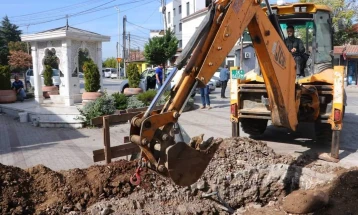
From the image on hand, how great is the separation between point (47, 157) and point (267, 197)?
4763 millimetres

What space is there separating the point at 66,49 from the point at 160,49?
17.9ft

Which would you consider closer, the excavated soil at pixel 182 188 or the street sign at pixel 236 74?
the excavated soil at pixel 182 188

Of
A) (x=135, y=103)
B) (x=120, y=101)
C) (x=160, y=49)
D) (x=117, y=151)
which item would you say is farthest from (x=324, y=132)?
(x=160, y=49)

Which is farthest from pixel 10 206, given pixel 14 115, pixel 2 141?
pixel 14 115

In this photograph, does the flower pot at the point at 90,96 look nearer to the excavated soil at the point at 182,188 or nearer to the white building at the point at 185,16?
the excavated soil at the point at 182,188

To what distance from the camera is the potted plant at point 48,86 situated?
18.3 m

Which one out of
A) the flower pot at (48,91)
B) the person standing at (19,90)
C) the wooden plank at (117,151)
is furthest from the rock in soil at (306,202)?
the flower pot at (48,91)

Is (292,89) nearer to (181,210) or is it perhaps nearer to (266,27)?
(266,27)

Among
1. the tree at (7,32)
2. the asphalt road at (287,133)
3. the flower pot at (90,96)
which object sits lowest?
the asphalt road at (287,133)

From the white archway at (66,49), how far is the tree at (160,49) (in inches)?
116

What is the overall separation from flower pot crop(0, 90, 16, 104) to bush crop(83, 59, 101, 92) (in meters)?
4.40

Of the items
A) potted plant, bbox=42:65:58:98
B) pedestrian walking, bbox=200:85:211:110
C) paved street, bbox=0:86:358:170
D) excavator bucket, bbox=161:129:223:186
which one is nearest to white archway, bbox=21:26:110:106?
paved street, bbox=0:86:358:170

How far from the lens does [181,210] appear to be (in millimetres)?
5227

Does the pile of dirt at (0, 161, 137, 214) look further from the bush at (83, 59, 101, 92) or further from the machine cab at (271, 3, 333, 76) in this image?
the bush at (83, 59, 101, 92)
